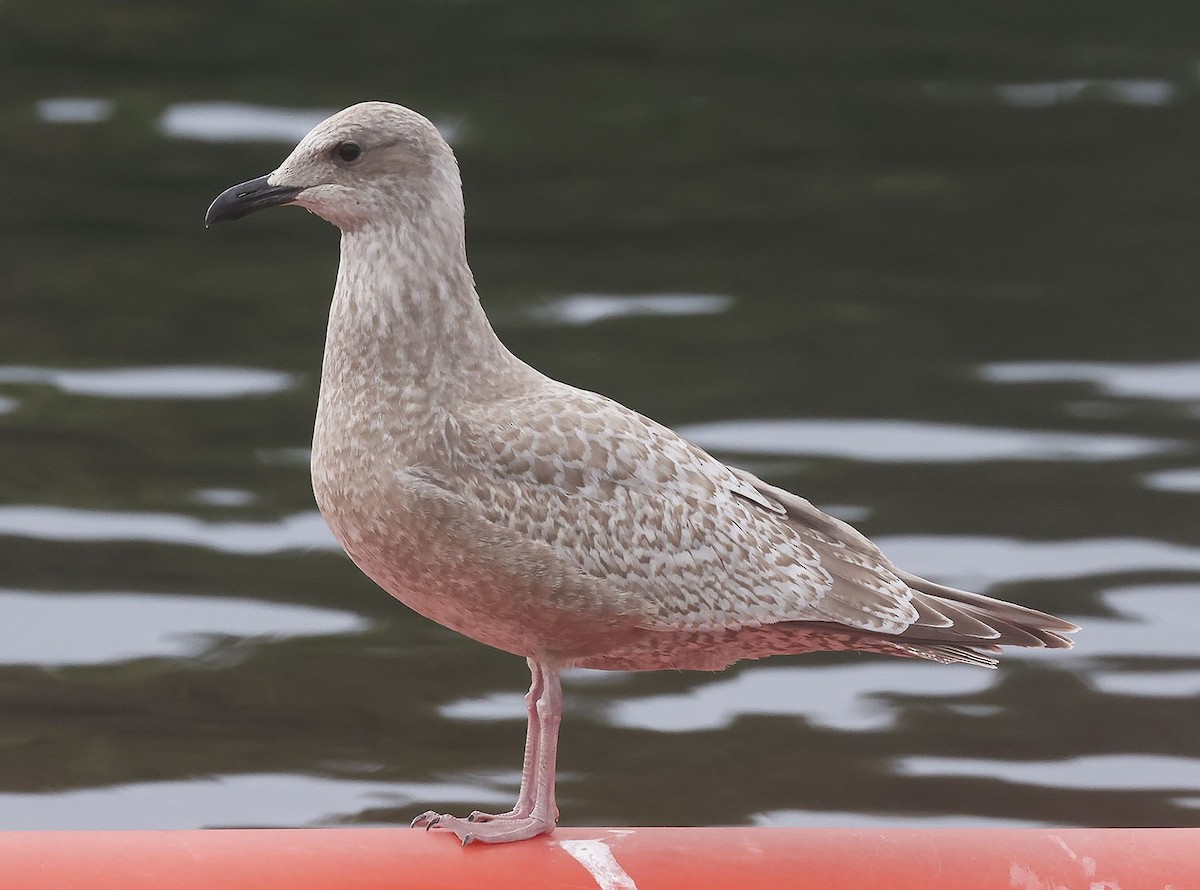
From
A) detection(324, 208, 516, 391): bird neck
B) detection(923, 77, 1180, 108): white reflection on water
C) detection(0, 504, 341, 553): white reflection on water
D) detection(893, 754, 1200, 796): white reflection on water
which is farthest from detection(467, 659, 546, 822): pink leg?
detection(923, 77, 1180, 108): white reflection on water

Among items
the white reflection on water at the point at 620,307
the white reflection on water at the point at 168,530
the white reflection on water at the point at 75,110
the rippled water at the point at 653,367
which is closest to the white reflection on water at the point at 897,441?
the rippled water at the point at 653,367

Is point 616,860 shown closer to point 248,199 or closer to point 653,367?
Result: point 248,199

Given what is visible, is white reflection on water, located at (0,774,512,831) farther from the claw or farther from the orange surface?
the orange surface

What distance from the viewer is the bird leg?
7.59 ft

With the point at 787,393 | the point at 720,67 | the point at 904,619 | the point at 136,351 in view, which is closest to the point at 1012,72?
the point at 720,67

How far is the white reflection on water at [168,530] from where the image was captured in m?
5.71

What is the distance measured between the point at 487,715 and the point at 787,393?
1.98 m

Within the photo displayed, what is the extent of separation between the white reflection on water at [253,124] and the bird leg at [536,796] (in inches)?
193

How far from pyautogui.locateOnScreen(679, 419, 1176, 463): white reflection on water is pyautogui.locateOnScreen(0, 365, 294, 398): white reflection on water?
1.70 meters

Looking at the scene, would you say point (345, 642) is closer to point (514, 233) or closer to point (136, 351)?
point (136, 351)

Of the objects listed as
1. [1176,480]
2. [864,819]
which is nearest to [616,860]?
[864,819]

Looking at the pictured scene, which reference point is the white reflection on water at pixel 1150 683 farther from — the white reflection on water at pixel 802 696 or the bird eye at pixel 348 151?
the bird eye at pixel 348 151

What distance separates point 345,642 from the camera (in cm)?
524

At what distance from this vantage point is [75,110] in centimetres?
732
